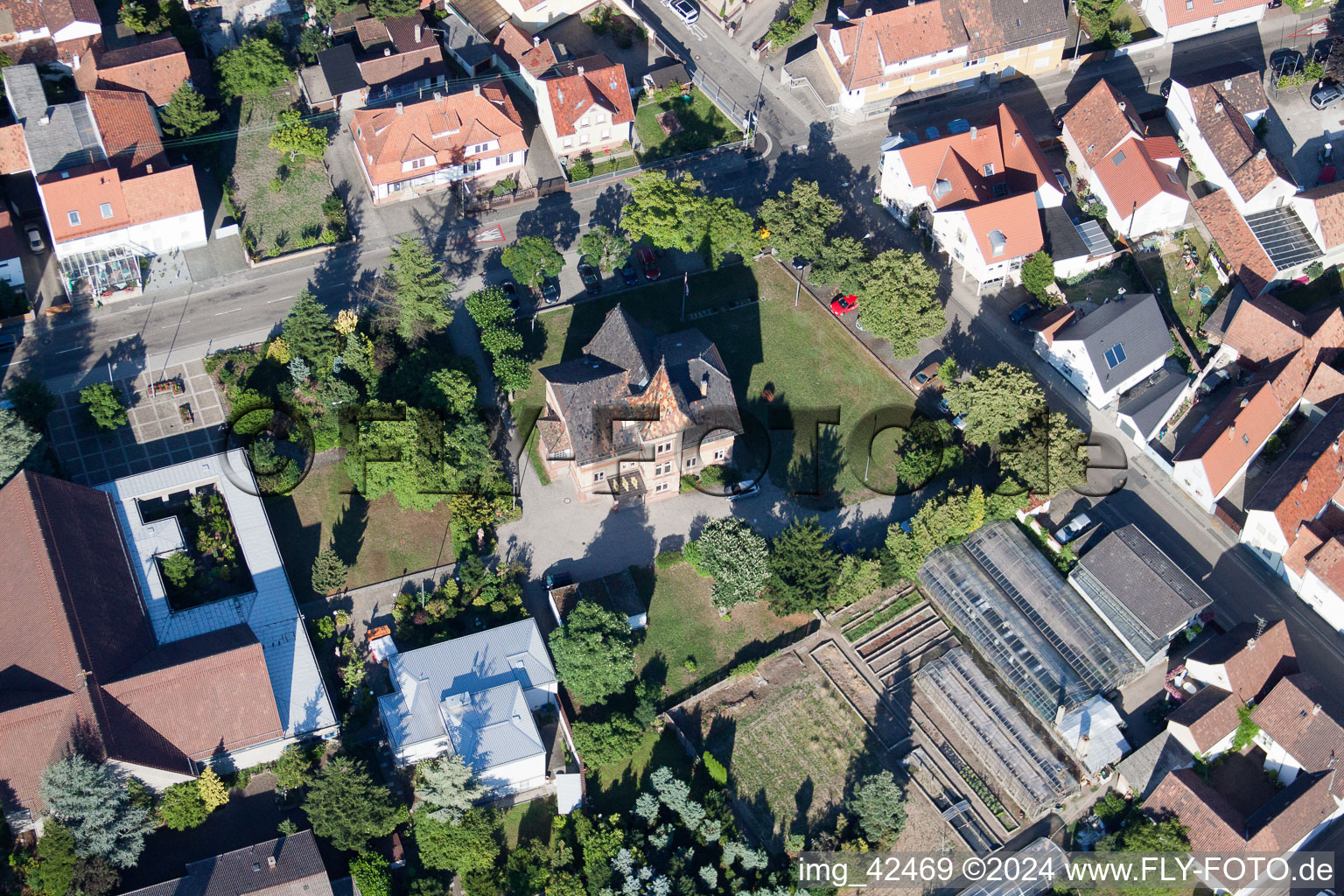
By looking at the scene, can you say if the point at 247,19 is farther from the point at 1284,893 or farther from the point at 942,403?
the point at 1284,893

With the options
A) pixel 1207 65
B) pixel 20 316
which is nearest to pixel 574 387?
pixel 20 316

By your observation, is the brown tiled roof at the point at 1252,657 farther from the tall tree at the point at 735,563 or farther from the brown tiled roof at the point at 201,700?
the brown tiled roof at the point at 201,700

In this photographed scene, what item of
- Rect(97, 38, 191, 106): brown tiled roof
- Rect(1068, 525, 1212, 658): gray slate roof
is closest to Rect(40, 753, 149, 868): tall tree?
Rect(97, 38, 191, 106): brown tiled roof

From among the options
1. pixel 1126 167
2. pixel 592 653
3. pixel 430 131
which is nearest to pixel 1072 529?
pixel 1126 167

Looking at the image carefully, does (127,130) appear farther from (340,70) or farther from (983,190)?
(983,190)

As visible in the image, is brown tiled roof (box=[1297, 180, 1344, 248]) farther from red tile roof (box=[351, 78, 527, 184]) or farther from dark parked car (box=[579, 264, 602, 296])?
red tile roof (box=[351, 78, 527, 184])
